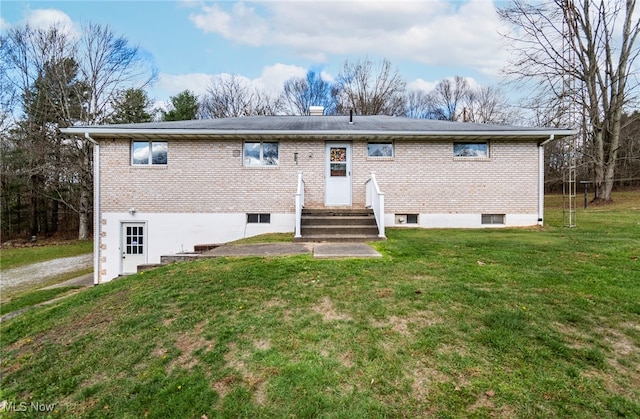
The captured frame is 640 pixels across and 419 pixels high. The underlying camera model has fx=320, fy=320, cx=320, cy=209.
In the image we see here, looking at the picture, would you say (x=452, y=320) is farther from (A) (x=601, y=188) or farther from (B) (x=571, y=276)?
(A) (x=601, y=188)

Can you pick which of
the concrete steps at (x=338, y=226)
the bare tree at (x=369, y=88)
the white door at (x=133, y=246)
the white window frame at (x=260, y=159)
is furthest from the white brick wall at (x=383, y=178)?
the bare tree at (x=369, y=88)

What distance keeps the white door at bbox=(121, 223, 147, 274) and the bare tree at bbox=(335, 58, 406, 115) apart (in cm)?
2278

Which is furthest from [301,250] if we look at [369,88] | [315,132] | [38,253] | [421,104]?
[421,104]

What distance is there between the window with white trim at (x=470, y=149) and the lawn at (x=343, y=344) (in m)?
5.88

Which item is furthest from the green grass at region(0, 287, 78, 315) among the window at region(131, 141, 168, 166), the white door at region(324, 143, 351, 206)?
the white door at region(324, 143, 351, 206)

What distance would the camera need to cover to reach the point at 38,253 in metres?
16.2

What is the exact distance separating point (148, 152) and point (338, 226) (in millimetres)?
6519

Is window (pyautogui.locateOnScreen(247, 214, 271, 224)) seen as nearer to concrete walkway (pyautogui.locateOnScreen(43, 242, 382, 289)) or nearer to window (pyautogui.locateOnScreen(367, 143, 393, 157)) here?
concrete walkway (pyautogui.locateOnScreen(43, 242, 382, 289))

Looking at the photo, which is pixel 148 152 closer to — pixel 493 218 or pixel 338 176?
pixel 338 176

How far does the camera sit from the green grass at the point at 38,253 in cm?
1434

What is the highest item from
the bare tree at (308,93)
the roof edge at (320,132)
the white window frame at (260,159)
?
the bare tree at (308,93)

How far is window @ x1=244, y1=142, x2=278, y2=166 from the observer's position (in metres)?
10.3

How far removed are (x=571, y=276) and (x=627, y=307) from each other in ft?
3.67

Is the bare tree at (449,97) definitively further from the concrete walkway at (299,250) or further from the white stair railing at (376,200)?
the concrete walkway at (299,250)
